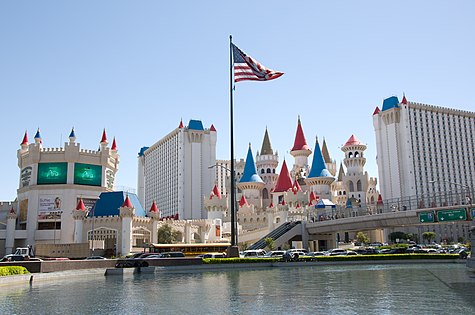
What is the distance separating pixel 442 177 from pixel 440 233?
585 inches

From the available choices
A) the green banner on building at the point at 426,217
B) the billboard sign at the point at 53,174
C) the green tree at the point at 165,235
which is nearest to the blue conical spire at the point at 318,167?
the green tree at the point at 165,235

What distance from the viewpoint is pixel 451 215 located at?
4222 cm

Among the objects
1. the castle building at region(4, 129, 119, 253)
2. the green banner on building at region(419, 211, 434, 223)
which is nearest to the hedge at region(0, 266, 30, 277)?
the green banner on building at region(419, 211, 434, 223)

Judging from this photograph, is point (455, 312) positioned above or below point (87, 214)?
below

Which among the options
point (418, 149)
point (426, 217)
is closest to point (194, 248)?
point (426, 217)

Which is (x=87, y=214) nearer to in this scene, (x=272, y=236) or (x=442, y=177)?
(x=272, y=236)

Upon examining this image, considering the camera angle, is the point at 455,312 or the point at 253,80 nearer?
the point at 455,312

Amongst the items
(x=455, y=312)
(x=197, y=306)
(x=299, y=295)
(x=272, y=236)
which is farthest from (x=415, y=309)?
(x=272, y=236)

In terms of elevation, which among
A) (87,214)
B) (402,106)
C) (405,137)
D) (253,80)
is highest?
(402,106)

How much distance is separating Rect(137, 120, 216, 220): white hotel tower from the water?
82841 millimetres

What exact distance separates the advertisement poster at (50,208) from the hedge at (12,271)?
3879 cm

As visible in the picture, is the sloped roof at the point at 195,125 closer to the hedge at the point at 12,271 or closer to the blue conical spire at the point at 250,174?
the blue conical spire at the point at 250,174

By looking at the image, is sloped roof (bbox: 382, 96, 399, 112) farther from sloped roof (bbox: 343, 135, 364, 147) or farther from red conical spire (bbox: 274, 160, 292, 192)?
red conical spire (bbox: 274, 160, 292, 192)

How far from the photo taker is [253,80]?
36.3 metres
